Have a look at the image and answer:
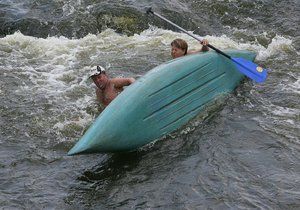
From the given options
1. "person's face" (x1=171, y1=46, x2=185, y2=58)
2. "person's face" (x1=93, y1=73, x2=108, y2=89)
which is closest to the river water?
"person's face" (x1=93, y1=73, x2=108, y2=89)

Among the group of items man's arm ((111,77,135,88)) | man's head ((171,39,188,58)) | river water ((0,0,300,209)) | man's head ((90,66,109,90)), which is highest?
man's head ((171,39,188,58))

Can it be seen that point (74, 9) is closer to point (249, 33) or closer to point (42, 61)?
point (42, 61)

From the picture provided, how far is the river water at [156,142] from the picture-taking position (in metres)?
5.17

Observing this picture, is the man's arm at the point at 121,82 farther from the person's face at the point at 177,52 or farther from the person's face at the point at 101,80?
the person's face at the point at 177,52

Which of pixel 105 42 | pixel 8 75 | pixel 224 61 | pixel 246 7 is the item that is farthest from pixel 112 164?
pixel 246 7

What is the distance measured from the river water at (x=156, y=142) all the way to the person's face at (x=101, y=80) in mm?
616

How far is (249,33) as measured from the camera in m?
10.2

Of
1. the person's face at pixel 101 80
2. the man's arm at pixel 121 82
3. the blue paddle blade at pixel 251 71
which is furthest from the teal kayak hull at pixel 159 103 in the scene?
the person's face at pixel 101 80

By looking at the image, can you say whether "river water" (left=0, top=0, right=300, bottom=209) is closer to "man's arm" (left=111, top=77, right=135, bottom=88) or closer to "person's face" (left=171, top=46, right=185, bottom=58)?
"man's arm" (left=111, top=77, right=135, bottom=88)

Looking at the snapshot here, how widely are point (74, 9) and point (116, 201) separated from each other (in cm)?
702

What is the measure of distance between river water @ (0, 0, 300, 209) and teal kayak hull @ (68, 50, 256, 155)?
204 millimetres

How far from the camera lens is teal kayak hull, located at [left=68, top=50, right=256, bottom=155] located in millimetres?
5434

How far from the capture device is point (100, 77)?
6227 mm

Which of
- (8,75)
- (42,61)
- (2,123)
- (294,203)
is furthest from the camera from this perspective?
(42,61)
